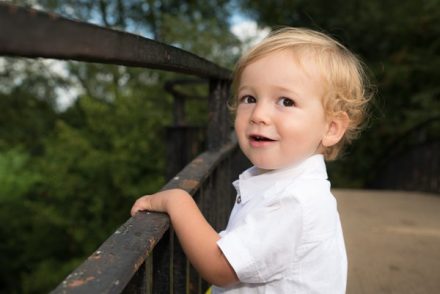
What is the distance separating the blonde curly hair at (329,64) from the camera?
1562 mm

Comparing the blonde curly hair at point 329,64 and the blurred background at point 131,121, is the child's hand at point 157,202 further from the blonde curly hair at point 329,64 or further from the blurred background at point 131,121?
the blurred background at point 131,121

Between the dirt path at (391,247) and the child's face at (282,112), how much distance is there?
137cm

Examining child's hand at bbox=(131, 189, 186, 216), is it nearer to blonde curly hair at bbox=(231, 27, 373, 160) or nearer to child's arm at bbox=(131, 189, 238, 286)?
child's arm at bbox=(131, 189, 238, 286)

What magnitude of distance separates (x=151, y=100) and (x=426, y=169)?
5.25 metres

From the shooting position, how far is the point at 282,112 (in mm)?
1507

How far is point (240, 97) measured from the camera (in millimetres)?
1617

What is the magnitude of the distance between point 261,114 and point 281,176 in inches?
8.0

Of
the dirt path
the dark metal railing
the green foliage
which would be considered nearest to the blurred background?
the green foliage

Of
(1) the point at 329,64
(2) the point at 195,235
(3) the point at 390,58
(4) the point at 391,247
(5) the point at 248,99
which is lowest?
(4) the point at 391,247

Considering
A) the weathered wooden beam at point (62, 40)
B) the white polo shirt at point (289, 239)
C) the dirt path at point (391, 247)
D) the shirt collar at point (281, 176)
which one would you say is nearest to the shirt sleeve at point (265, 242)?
the white polo shirt at point (289, 239)

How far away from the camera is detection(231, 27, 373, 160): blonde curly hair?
5.12 ft

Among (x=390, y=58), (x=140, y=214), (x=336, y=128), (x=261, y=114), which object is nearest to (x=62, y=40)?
(x=140, y=214)

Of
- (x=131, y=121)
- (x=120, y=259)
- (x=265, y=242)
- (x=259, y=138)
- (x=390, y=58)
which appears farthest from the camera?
(x=390, y=58)

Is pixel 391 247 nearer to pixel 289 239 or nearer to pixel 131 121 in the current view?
pixel 289 239
